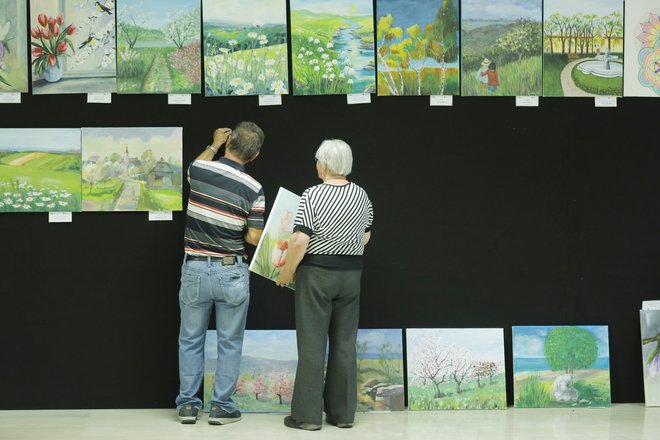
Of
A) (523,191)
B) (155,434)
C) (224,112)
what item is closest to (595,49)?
(523,191)

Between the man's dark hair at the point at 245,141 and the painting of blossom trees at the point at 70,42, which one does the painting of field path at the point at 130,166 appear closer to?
the painting of blossom trees at the point at 70,42

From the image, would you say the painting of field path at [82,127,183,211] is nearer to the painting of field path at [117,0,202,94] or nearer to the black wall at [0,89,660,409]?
the black wall at [0,89,660,409]

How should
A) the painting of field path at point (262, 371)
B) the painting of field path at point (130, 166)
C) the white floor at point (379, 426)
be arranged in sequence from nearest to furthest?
the white floor at point (379, 426) < the painting of field path at point (262, 371) < the painting of field path at point (130, 166)

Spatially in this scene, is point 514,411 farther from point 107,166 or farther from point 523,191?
point 107,166

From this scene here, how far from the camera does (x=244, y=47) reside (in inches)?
189

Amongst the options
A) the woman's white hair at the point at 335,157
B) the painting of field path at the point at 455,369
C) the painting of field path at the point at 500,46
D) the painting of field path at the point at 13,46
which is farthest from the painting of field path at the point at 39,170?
the painting of field path at the point at 500,46

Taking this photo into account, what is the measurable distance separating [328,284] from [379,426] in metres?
0.86

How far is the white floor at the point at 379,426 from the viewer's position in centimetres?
421

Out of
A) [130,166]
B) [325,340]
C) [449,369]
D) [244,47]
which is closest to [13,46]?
[130,166]

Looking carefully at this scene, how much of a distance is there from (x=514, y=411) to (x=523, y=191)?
1.34 m

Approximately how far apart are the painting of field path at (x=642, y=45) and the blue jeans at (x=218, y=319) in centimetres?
268

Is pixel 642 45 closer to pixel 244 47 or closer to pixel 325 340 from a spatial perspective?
pixel 244 47

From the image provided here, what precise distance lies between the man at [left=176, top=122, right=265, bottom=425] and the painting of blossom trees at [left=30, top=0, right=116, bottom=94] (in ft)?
3.33

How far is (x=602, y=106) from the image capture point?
5000 mm
